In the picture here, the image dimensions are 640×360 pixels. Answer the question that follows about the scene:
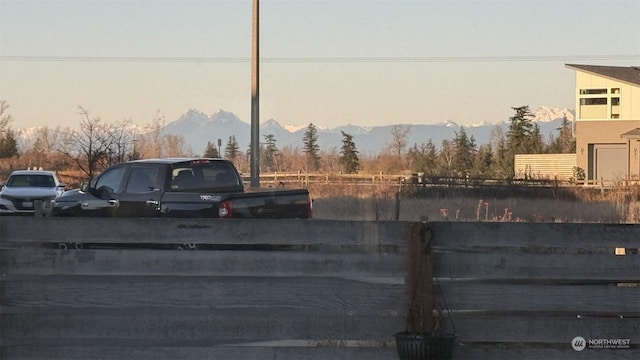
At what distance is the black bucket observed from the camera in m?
5.96

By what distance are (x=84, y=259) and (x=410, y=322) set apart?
7.58ft

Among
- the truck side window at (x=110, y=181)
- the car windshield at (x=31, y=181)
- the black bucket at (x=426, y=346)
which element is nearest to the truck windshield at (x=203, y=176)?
the truck side window at (x=110, y=181)

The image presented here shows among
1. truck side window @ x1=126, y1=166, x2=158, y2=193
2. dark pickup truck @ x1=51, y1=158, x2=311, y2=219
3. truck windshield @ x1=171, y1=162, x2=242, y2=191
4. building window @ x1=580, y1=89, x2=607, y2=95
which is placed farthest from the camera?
building window @ x1=580, y1=89, x2=607, y2=95

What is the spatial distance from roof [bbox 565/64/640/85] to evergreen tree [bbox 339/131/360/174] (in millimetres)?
18000

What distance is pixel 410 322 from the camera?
617 centimetres

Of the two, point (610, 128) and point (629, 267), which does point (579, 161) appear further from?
point (629, 267)

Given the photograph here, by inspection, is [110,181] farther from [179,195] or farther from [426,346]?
[426,346]

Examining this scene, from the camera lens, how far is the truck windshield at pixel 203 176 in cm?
1445

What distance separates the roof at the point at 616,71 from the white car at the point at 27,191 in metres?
45.7

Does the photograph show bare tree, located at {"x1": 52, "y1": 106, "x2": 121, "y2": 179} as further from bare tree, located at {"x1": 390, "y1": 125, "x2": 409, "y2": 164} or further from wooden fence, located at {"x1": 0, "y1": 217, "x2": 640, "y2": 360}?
bare tree, located at {"x1": 390, "y1": 125, "x2": 409, "y2": 164}

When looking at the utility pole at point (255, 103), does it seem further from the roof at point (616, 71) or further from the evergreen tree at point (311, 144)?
the evergreen tree at point (311, 144)

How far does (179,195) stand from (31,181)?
54.2ft

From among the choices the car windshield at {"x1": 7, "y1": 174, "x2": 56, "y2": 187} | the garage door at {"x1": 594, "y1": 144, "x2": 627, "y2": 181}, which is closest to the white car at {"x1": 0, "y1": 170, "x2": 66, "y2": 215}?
the car windshield at {"x1": 7, "y1": 174, "x2": 56, "y2": 187}

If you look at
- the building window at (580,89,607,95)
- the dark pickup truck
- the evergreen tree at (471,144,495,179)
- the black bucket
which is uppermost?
the building window at (580,89,607,95)
